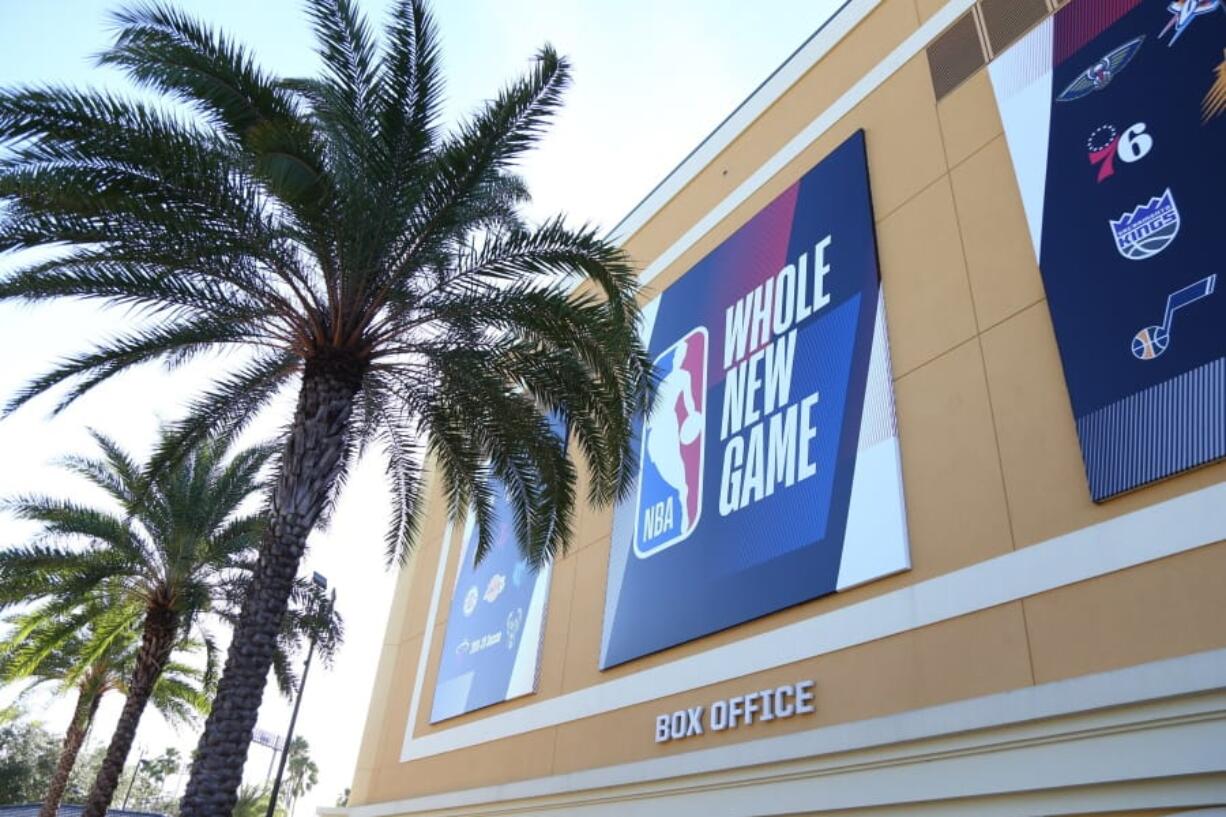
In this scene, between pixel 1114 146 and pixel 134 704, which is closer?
pixel 1114 146

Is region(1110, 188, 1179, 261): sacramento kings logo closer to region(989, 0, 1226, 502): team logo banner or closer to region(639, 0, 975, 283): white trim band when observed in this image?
region(989, 0, 1226, 502): team logo banner

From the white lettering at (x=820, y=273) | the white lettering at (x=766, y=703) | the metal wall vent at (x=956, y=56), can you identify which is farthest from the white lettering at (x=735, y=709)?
the metal wall vent at (x=956, y=56)

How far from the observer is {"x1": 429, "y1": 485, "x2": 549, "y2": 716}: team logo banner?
16.6m

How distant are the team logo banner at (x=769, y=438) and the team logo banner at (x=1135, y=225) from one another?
246 cm

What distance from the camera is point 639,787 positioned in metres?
12.1

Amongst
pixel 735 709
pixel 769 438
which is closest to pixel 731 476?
pixel 769 438

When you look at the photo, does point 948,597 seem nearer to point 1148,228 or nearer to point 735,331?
point 1148,228

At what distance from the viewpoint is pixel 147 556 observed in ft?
57.6

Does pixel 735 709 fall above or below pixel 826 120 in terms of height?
below

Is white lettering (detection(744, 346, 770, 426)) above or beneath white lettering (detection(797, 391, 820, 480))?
above

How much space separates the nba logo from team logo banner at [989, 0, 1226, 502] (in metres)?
5.98

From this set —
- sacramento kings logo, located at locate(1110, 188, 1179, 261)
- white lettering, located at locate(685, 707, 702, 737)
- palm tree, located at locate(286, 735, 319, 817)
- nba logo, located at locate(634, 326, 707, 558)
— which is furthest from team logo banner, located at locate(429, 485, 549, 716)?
palm tree, located at locate(286, 735, 319, 817)

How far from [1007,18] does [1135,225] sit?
13.9 ft

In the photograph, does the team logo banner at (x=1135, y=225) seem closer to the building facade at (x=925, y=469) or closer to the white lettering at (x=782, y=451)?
the building facade at (x=925, y=469)
